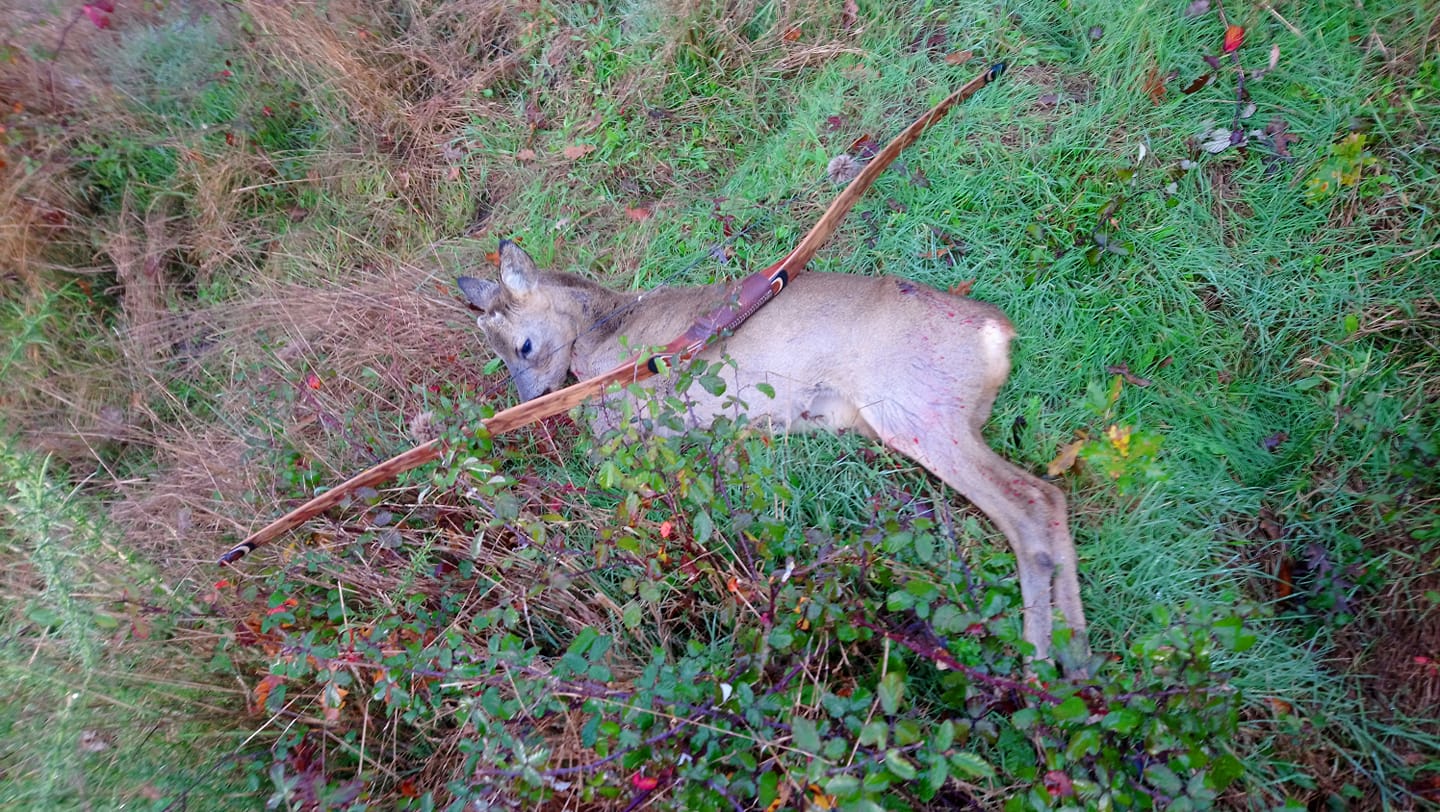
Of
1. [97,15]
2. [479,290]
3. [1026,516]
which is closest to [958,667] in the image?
[1026,516]

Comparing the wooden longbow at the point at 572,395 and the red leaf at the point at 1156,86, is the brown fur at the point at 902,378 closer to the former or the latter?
the wooden longbow at the point at 572,395

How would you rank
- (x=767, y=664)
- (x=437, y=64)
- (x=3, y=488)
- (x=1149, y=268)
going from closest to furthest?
(x=767, y=664)
(x=1149, y=268)
(x=3, y=488)
(x=437, y=64)

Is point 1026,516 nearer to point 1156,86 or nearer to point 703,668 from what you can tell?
point 703,668

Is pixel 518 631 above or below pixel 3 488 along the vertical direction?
Answer: below

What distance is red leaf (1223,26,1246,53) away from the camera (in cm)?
392

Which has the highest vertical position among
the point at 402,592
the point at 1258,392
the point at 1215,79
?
the point at 1215,79

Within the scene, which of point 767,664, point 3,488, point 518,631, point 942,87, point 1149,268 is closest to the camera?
point 767,664

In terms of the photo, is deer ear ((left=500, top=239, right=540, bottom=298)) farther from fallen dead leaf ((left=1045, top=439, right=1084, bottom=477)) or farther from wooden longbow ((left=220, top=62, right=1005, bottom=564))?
fallen dead leaf ((left=1045, top=439, right=1084, bottom=477))

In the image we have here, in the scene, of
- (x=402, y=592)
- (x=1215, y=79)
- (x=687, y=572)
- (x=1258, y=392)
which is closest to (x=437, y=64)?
(x=402, y=592)

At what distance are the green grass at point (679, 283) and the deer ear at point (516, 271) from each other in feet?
2.18

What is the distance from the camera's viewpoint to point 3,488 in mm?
4109

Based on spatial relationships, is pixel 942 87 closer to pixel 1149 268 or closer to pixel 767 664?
pixel 1149 268

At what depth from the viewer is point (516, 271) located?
429 centimetres

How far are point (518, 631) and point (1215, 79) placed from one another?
4.24 metres
